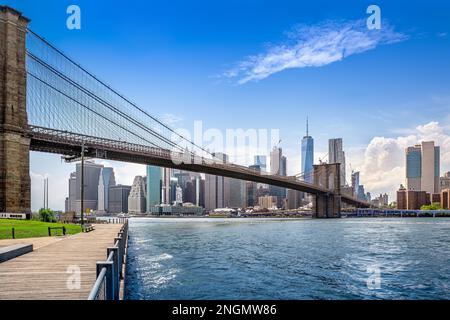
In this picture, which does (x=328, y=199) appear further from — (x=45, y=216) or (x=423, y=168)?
(x=423, y=168)

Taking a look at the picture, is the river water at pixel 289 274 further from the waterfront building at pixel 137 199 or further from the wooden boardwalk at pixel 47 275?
the waterfront building at pixel 137 199

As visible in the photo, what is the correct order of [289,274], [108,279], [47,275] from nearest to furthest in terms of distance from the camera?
1. [108,279]
2. [47,275]
3. [289,274]

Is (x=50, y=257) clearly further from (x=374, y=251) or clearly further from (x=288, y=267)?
(x=374, y=251)

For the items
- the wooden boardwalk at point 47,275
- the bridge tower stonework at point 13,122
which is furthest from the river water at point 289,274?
the bridge tower stonework at point 13,122

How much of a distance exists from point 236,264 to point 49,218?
30106 millimetres

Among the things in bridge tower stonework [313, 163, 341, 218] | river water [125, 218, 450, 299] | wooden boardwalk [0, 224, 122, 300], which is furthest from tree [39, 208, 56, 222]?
bridge tower stonework [313, 163, 341, 218]

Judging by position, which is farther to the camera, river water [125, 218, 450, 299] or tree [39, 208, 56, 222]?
tree [39, 208, 56, 222]

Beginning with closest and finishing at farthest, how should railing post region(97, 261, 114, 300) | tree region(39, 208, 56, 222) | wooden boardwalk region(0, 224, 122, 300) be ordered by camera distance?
railing post region(97, 261, 114, 300), wooden boardwalk region(0, 224, 122, 300), tree region(39, 208, 56, 222)

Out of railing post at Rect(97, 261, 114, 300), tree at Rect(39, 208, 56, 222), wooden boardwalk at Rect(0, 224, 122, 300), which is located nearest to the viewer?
railing post at Rect(97, 261, 114, 300)

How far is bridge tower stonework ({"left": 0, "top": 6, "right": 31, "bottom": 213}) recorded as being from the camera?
44.6m

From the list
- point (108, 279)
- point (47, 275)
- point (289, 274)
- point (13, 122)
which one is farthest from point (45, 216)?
point (108, 279)

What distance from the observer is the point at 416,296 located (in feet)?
48.5

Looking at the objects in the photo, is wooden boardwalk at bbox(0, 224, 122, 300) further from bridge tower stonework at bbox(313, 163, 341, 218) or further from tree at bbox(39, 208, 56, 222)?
bridge tower stonework at bbox(313, 163, 341, 218)

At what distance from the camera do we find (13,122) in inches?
1865
